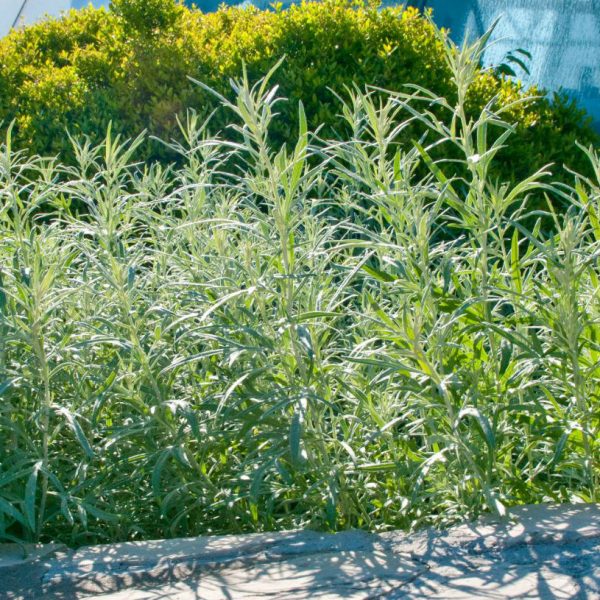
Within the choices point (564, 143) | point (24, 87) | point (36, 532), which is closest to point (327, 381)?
point (36, 532)

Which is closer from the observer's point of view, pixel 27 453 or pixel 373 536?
pixel 373 536

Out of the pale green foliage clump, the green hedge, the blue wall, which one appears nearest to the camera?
the pale green foliage clump

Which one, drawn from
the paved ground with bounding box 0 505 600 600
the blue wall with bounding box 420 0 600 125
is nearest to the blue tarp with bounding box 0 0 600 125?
the blue wall with bounding box 420 0 600 125

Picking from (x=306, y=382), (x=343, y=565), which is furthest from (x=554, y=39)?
(x=343, y=565)

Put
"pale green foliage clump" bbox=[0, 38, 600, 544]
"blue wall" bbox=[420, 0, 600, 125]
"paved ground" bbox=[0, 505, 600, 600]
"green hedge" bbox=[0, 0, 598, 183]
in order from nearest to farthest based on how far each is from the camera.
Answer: "paved ground" bbox=[0, 505, 600, 600] → "pale green foliage clump" bbox=[0, 38, 600, 544] → "green hedge" bbox=[0, 0, 598, 183] → "blue wall" bbox=[420, 0, 600, 125]

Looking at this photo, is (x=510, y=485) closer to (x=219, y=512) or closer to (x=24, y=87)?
(x=219, y=512)

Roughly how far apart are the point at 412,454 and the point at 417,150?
0.96 m

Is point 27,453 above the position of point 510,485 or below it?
above

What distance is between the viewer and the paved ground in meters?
2.48

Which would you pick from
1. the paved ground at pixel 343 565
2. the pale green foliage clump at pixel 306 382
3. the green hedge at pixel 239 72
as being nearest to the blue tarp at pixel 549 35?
the green hedge at pixel 239 72

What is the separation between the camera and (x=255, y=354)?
3.12 m

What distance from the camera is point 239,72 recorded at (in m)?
6.64

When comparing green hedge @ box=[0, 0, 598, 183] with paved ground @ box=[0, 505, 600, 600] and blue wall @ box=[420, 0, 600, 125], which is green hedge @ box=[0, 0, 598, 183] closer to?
blue wall @ box=[420, 0, 600, 125]

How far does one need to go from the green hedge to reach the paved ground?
3641 mm
